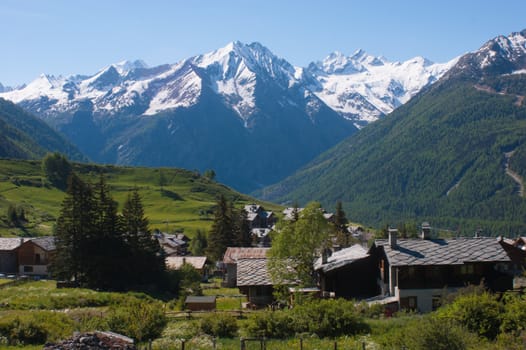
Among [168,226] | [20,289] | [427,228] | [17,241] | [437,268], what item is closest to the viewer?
[437,268]

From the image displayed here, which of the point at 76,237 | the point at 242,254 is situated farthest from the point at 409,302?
the point at 242,254

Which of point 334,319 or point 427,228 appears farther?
point 427,228

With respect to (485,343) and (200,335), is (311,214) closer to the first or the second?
(200,335)

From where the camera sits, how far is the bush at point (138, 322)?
35281 mm

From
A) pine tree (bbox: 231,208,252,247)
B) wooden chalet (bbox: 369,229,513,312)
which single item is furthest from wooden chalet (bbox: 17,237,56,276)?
wooden chalet (bbox: 369,229,513,312)

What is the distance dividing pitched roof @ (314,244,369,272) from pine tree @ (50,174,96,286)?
28570 millimetres

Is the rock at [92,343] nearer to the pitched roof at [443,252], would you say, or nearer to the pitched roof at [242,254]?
the pitched roof at [443,252]

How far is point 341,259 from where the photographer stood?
61.8 metres

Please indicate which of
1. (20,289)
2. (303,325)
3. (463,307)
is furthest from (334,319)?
(20,289)

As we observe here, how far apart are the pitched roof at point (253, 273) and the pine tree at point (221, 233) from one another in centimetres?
4608

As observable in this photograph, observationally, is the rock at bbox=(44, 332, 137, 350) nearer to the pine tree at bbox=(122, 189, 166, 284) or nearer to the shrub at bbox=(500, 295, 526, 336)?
the shrub at bbox=(500, 295, 526, 336)

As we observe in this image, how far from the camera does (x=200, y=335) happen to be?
3678cm

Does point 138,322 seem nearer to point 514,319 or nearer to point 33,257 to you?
point 514,319

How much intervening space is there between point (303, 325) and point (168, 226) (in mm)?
152105
